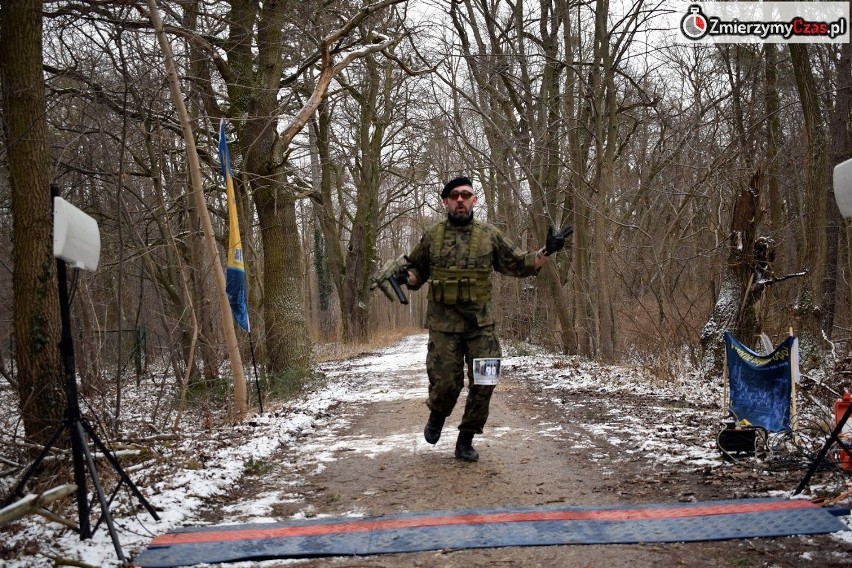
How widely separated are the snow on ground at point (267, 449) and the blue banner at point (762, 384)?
1.46 feet

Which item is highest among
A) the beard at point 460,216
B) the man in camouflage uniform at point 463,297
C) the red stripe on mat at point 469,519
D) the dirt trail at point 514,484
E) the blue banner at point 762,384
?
the beard at point 460,216

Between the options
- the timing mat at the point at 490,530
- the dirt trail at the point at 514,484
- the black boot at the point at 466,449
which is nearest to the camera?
the dirt trail at the point at 514,484

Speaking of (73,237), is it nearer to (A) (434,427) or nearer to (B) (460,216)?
(B) (460,216)

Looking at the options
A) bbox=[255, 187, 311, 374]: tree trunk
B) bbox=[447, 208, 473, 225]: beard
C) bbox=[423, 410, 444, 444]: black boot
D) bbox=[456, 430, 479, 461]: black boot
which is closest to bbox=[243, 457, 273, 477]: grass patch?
bbox=[423, 410, 444, 444]: black boot

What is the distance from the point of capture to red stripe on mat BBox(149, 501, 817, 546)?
4141mm

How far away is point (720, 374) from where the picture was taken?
1007 cm

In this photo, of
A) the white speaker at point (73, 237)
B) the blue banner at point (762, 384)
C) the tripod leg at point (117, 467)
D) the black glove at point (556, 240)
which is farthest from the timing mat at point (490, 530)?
the black glove at point (556, 240)

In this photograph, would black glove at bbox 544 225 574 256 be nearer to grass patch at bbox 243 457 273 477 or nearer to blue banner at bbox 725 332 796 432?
blue banner at bbox 725 332 796 432

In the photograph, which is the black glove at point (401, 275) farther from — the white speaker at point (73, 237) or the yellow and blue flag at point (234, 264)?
the yellow and blue flag at point (234, 264)

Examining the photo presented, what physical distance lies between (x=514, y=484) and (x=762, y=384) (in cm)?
219

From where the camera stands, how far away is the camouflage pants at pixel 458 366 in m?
6.00

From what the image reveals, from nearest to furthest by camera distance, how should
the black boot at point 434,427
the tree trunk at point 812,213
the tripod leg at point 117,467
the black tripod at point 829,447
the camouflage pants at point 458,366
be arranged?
the tripod leg at point 117,467
the black tripod at point 829,447
the camouflage pants at point 458,366
the black boot at point 434,427
the tree trunk at point 812,213

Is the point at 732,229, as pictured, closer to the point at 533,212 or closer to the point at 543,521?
the point at 543,521

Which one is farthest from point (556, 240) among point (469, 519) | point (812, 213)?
point (812, 213)
